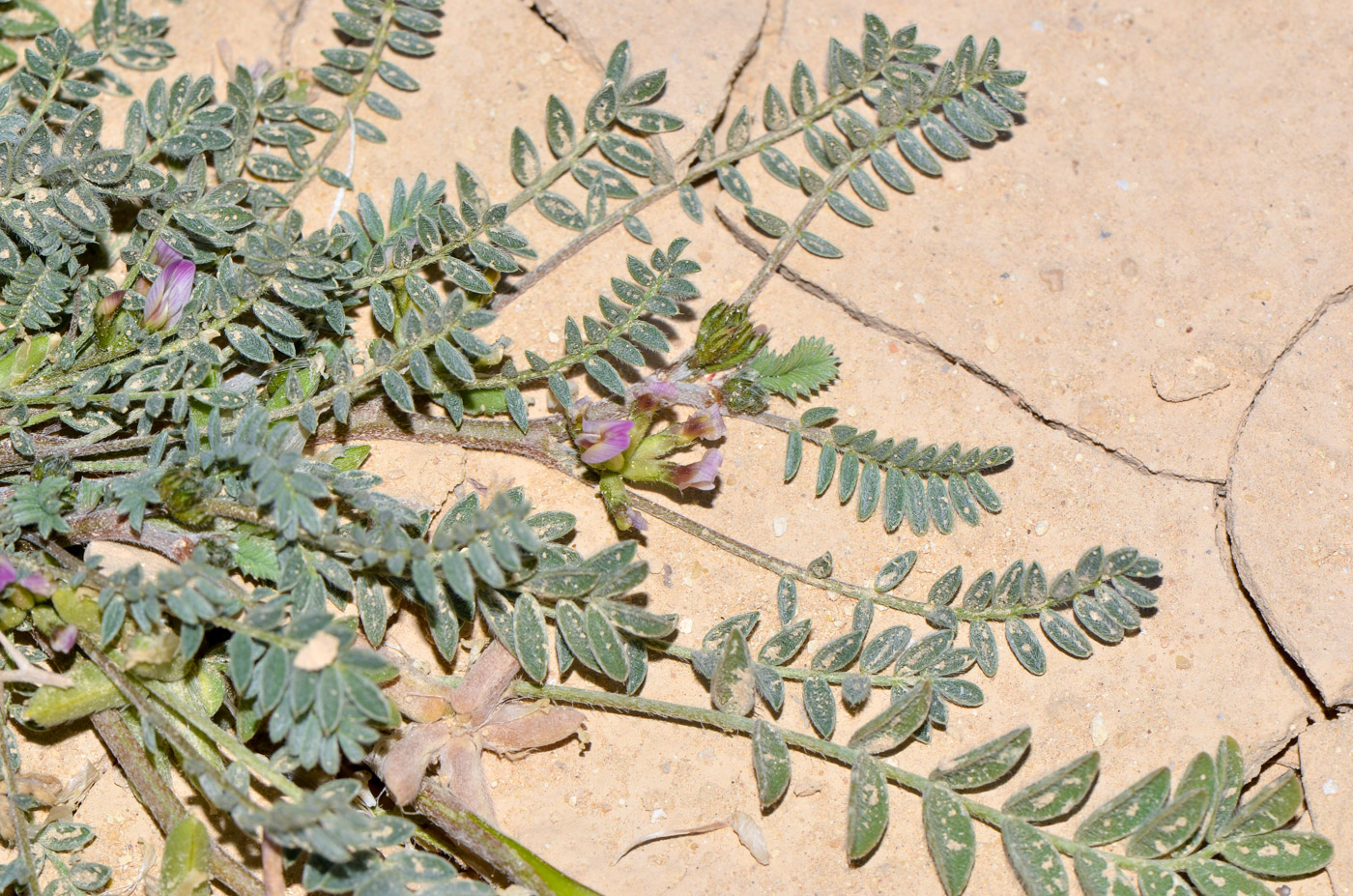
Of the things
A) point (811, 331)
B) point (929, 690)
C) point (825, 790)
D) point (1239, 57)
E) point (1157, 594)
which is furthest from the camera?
point (1239, 57)

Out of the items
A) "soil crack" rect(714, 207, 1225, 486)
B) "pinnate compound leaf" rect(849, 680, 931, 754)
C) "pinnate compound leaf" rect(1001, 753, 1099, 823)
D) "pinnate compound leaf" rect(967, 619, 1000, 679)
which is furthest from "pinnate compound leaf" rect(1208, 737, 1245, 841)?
"soil crack" rect(714, 207, 1225, 486)

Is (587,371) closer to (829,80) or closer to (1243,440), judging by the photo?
(829,80)

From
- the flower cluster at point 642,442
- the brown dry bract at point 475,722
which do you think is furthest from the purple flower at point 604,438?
the brown dry bract at point 475,722

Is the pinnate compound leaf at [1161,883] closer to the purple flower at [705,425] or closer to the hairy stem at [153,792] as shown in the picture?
the purple flower at [705,425]

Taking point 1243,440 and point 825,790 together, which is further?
point 1243,440

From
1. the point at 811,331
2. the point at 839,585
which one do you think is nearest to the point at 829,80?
the point at 811,331

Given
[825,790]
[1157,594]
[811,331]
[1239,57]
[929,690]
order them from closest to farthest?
[929,690]
[825,790]
[1157,594]
[811,331]
[1239,57]

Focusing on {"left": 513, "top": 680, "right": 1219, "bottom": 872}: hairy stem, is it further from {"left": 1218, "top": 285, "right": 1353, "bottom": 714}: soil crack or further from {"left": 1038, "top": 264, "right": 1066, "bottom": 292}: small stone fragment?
{"left": 1038, "top": 264, "right": 1066, "bottom": 292}: small stone fragment
